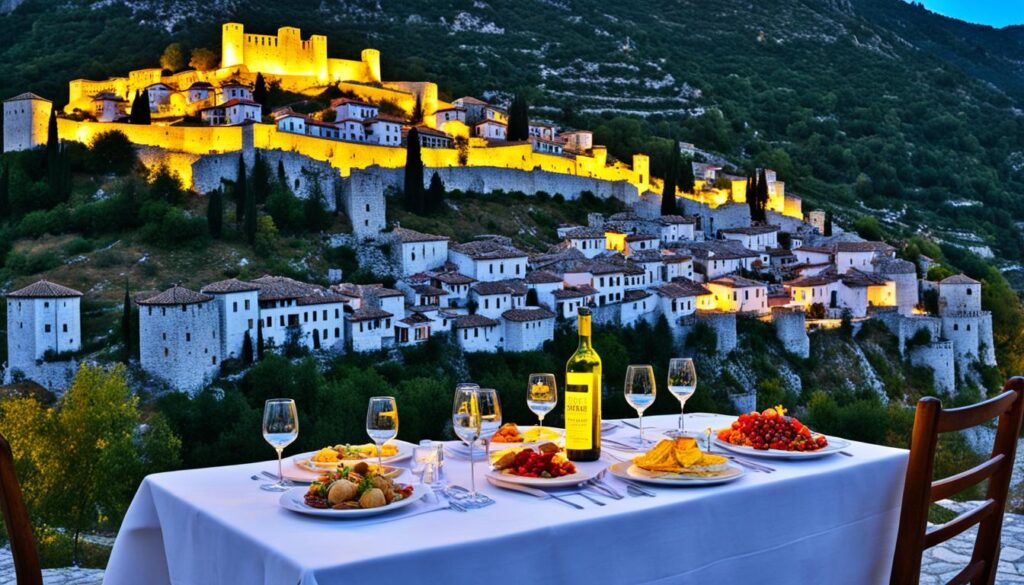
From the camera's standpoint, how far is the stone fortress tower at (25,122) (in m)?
40.7

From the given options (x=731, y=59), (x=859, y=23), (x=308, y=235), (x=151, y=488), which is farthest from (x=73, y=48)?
(x=859, y=23)

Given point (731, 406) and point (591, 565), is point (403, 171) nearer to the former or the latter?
point (731, 406)

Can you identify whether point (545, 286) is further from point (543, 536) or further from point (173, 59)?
point (173, 59)

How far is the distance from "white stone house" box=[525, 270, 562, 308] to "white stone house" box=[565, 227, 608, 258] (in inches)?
223

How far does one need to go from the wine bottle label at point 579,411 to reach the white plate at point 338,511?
2.15ft

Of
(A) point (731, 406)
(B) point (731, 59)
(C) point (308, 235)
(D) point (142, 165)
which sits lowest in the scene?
(A) point (731, 406)

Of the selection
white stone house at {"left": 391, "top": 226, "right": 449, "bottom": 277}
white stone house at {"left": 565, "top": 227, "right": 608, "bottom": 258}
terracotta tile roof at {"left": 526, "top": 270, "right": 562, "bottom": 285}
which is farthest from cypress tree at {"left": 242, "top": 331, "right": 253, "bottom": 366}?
white stone house at {"left": 565, "top": 227, "right": 608, "bottom": 258}

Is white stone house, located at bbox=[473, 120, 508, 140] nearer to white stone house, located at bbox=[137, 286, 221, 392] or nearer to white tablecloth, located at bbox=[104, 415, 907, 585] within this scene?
white stone house, located at bbox=[137, 286, 221, 392]

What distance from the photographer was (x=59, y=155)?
122 ft

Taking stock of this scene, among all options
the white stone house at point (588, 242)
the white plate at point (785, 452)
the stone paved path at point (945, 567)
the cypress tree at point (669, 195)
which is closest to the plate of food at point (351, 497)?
the white plate at point (785, 452)

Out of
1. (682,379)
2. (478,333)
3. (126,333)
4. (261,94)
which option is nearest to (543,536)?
(682,379)

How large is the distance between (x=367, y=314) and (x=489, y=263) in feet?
21.1

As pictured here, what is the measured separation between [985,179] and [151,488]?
77.1 metres

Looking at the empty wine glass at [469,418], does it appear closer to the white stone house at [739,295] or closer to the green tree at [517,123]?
the white stone house at [739,295]
